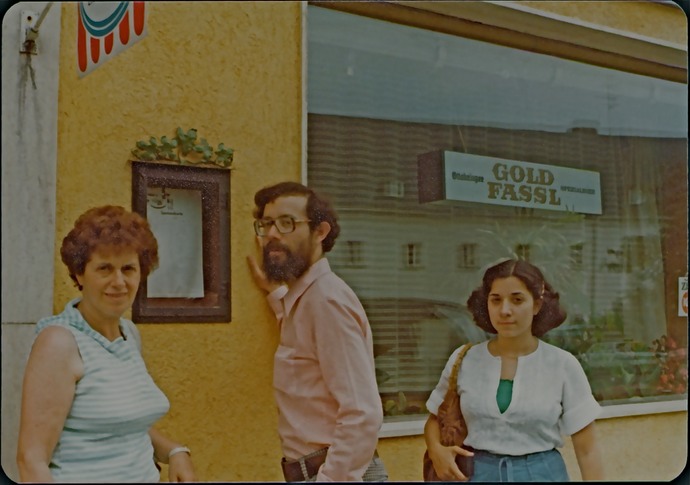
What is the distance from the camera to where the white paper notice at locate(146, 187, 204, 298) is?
12.4 ft

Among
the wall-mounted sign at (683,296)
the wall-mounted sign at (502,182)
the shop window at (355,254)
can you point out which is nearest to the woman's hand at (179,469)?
the shop window at (355,254)

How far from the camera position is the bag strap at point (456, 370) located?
166 inches

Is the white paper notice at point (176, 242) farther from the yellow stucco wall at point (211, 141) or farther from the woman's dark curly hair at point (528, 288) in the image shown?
the woman's dark curly hair at point (528, 288)

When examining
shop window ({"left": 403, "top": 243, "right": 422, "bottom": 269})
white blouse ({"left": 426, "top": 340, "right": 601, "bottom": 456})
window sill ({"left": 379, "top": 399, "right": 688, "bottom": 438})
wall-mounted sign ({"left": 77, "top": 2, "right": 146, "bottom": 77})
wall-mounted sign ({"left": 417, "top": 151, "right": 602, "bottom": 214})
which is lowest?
window sill ({"left": 379, "top": 399, "right": 688, "bottom": 438})

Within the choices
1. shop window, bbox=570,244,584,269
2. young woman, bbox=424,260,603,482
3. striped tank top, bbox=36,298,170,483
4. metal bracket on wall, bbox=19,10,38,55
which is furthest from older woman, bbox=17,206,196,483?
shop window, bbox=570,244,584,269

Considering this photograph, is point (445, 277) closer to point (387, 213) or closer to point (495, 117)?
point (387, 213)

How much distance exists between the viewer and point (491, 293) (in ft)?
14.1

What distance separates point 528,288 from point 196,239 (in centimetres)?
154

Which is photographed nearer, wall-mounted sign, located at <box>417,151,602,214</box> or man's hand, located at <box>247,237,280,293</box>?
man's hand, located at <box>247,237,280,293</box>

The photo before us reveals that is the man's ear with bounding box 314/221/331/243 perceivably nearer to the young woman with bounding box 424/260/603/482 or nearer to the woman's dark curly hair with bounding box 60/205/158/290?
the woman's dark curly hair with bounding box 60/205/158/290

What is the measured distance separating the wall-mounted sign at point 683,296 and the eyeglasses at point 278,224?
2.51 metres

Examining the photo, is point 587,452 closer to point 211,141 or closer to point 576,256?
point 576,256

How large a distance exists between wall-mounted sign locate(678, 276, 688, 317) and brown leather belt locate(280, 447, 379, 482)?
261 centimetres

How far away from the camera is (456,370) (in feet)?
13.9
